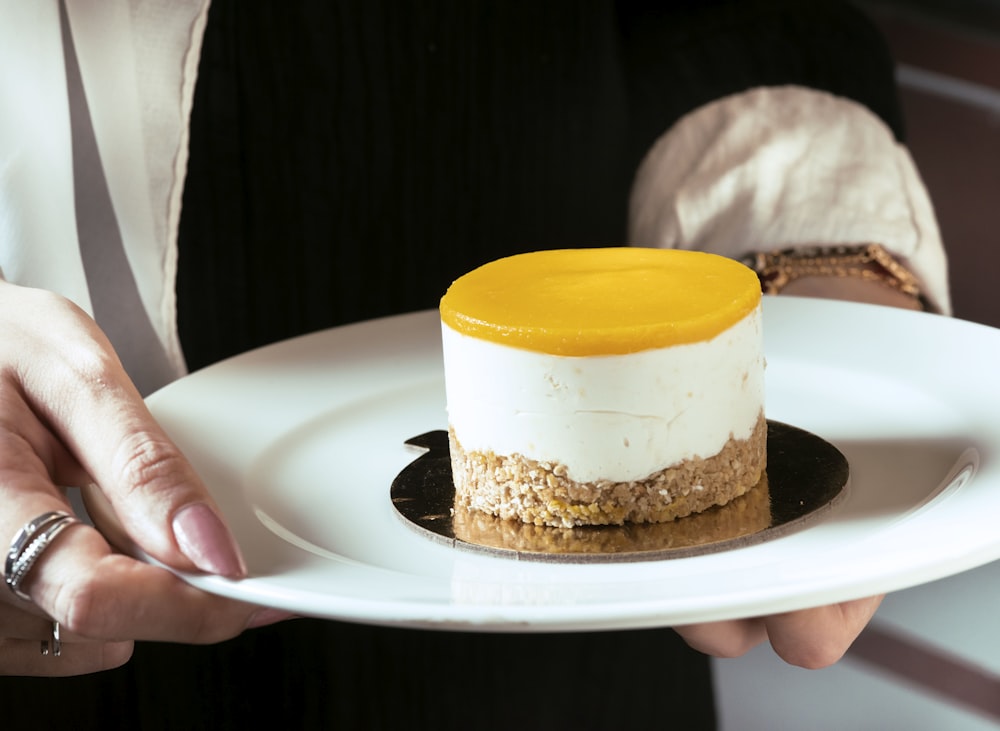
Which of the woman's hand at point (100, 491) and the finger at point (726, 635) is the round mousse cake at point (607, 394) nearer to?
the finger at point (726, 635)

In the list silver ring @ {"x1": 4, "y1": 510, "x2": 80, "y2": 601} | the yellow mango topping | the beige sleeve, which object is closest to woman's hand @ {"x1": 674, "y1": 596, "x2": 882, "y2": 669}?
the yellow mango topping

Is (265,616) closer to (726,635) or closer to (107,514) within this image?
(107,514)

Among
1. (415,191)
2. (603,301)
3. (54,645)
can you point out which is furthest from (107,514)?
(415,191)

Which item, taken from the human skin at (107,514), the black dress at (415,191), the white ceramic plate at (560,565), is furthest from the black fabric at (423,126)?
the human skin at (107,514)

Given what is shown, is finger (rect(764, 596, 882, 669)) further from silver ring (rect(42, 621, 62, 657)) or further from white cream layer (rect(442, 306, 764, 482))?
silver ring (rect(42, 621, 62, 657))

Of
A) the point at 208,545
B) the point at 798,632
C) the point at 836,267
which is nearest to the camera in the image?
the point at 208,545

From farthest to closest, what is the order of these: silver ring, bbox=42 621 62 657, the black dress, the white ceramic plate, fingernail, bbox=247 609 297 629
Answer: the black dress, silver ring, bbox=42 621 62 657, fingernail, bbox=247 609 297 629, the white ceramic plate
